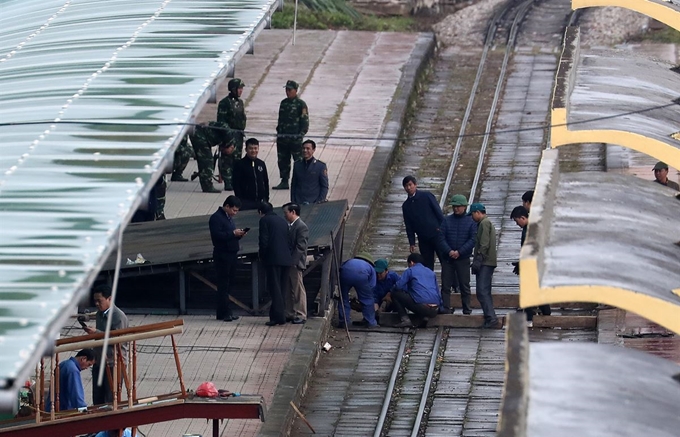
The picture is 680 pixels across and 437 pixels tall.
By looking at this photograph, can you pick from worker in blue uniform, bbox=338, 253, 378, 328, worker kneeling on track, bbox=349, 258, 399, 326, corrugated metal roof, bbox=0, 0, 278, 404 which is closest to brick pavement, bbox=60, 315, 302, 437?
worker in blue uniform, bbox=338, 253, 378, 328

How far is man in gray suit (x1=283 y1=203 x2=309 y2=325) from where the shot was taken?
1736 cm

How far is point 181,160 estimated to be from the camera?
22234 millimetres

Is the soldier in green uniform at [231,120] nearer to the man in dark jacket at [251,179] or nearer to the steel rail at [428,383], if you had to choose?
the man in dark jacket at [251,179]

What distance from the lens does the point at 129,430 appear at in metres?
13.8

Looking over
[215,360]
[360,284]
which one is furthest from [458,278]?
[215,360]

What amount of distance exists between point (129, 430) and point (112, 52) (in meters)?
4.72

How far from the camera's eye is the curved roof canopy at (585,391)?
938cm

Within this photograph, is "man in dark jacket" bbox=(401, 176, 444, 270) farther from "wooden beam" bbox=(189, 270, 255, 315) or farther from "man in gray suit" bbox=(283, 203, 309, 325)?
"wooden beam" bbox=(189, 270, 255, 315)

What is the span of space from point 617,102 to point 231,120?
8225 mm

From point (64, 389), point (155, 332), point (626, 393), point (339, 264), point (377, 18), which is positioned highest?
point (626, 393)

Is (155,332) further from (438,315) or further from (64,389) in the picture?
(438,315)

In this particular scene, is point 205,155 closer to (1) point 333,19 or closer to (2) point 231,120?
(2) point 231,120

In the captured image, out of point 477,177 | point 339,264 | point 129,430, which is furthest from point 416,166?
point 129,430

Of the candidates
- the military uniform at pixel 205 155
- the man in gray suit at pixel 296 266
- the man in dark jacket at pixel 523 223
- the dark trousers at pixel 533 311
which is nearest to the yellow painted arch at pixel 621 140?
the man in dark jacket at pixel 523 223
